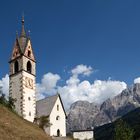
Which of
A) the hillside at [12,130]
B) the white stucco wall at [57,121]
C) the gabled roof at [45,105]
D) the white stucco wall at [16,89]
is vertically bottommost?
the hillside at [12,130]

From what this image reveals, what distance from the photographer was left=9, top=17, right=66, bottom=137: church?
73.8 meters

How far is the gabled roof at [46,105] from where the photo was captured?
75.6 metres

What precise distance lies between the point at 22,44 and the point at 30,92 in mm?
12087

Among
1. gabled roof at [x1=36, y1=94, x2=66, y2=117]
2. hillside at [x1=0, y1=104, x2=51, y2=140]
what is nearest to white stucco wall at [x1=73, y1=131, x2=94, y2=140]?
gabled roof at [x1=36, y1=94, x2=66, y2=117]

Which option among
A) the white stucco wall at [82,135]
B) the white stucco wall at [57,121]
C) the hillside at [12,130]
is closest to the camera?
the hillside at [12,130]

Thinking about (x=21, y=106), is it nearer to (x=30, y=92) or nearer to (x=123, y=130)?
(x=30, y=92)

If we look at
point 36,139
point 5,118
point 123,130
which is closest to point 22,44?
point 123,130

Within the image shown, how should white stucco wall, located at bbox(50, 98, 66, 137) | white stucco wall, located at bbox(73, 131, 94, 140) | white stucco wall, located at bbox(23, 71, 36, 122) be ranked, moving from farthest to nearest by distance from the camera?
white stucco wall, located at bbox(73, 131, 94, 140), white stucco wall, located at bbox(50, 98, 66, 137), white stucco wall, located at bbox(23, 71, 36, 122)

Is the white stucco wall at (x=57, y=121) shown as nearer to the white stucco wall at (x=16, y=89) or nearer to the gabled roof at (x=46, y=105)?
the gabled roof at (x=46, y=105)

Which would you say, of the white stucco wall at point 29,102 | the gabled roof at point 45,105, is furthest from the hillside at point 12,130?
the gabled roof at point 45,105

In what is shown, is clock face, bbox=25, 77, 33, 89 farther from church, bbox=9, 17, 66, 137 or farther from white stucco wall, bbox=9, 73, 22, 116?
white stucco wall, bbox=9, 73, 22, 116

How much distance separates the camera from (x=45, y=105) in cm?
7788

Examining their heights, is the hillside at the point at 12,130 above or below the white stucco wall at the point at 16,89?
below

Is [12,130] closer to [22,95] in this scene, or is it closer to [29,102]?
[22,95]
